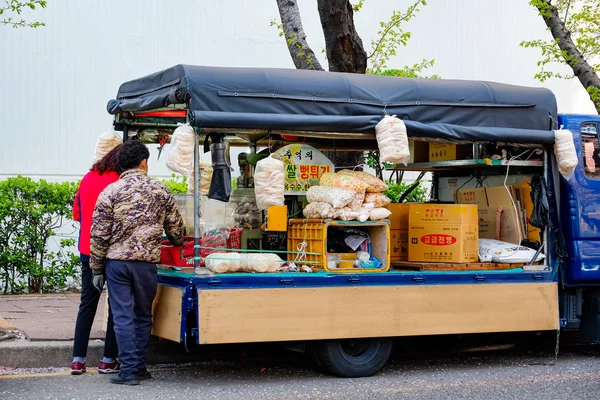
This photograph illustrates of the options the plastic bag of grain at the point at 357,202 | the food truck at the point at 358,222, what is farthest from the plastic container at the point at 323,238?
the plastic bag of grain at the point at 357,202

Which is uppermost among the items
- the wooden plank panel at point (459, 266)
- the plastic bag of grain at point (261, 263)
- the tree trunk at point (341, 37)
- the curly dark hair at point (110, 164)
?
the tree trunk at point (341, 37)

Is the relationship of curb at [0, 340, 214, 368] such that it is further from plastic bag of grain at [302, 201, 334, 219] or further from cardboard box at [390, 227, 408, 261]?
cardboard box at [390, 227, 408, 261]

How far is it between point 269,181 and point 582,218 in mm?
2880

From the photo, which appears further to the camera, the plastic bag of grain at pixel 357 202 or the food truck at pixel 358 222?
the plastic bag of grain at pixel 357 202

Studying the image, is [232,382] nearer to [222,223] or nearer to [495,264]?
[222,223]

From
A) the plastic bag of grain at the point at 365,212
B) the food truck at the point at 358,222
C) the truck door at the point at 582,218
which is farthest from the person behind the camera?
the truck door at the point at 582,218

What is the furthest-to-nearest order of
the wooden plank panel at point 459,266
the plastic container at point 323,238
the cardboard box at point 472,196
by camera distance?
the cardboard box at point 472,196 → the wooden plank panel at point 459,266 → the plastic container at point 323,238

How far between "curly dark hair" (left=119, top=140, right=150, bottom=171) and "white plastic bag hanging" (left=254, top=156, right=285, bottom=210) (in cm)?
91

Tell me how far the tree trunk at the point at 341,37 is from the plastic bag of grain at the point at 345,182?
322 cm

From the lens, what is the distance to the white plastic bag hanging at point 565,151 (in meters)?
7.89

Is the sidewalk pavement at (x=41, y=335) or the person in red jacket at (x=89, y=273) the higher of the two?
the person in red jacket at (x=89, y=273)

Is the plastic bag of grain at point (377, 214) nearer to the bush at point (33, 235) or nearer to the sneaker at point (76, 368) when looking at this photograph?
the sneaker at point (76, 368)

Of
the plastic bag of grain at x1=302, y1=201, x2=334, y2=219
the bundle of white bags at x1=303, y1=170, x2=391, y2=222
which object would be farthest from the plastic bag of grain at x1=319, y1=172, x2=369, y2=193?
the plastic bag of grain at x1=302, y1=201, x2=334, y2=219

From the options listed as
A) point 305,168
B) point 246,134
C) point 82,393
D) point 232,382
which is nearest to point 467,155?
point 305,168
